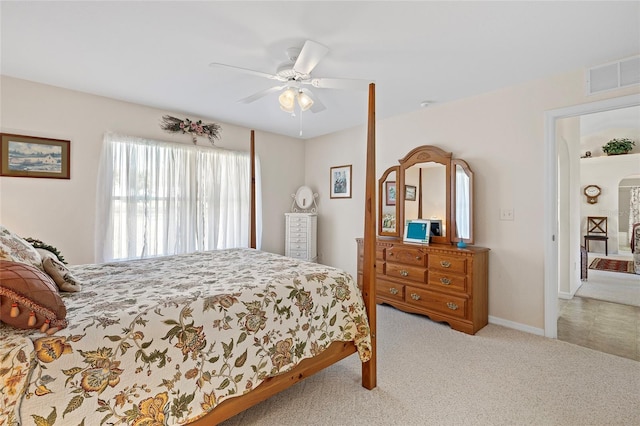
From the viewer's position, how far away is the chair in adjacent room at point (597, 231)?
684cm

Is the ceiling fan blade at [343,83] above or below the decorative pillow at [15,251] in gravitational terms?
above

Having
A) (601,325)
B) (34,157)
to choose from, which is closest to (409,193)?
(601,325)

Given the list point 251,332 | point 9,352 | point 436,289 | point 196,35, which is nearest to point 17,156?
point 196,35

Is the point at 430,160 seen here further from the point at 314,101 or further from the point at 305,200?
the point at 305,200

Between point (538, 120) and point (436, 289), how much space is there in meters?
1.94

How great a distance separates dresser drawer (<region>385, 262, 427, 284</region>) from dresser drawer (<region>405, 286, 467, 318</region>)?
122mm

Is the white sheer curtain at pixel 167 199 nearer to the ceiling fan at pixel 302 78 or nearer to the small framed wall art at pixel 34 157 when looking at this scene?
the small framed wall art at pixel 34 157

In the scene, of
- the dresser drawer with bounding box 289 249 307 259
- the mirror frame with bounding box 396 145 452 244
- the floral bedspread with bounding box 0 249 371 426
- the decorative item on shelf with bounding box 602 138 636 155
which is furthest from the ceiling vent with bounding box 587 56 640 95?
the decorative item on shelf with bounding box 602 138 636 155

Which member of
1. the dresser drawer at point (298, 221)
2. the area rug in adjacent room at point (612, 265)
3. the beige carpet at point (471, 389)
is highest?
the dresser drawer at point (298, 221)

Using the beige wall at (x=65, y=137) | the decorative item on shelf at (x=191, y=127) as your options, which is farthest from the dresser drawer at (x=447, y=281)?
the beige wall at (x=65, y=137)

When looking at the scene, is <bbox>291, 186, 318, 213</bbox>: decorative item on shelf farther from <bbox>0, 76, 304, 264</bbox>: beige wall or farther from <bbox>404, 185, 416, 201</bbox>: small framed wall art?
<bbox>0, 76, 304, 264</bbox>: beige wall

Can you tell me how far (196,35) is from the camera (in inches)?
82.1

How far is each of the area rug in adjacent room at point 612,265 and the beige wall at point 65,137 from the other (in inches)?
305

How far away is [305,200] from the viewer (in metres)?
5.04
